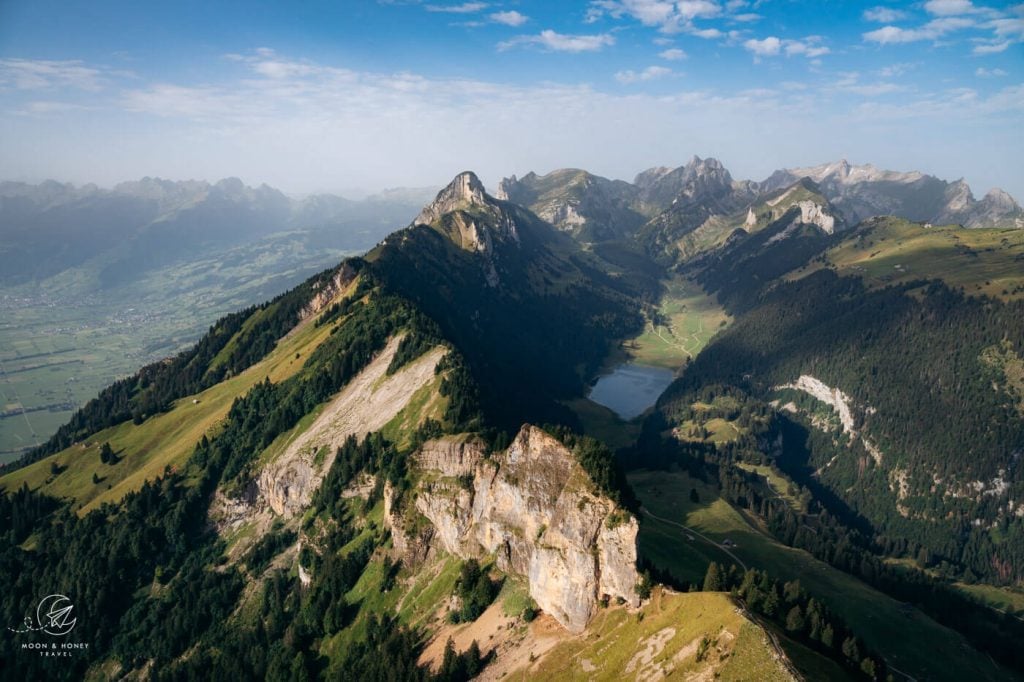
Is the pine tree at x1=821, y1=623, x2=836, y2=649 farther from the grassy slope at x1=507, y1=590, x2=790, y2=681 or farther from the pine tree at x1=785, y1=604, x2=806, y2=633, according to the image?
the grassy slope at x1=507, y1=590, x2=790, y2=681

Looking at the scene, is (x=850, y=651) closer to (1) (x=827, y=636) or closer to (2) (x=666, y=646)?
(1) (x=827, y=636)

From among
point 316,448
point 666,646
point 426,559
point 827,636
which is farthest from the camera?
point 316,448

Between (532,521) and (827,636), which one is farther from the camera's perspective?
(532,521)

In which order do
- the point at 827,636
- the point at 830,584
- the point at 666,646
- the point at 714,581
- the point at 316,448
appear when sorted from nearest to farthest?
the point at 666,646 → the point at 827,636 → the point at 714,581 → the point at 830,584 → the point at 316,448

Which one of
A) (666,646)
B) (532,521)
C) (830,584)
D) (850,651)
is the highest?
(532,521)

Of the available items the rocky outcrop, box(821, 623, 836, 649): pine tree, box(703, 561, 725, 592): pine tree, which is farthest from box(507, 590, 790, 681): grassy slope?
the rocky outcrop

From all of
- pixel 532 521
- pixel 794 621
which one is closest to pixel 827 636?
pixel 794 621

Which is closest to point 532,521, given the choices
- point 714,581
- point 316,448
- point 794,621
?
point 714,581

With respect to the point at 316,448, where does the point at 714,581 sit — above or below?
above

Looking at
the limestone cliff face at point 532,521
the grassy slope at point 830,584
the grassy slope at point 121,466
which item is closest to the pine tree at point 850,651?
the limestone cliff face at point 532,521
